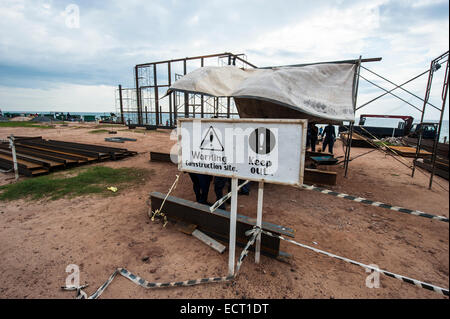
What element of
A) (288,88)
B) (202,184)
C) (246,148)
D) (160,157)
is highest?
(288,88)

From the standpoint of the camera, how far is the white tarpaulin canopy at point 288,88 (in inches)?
164

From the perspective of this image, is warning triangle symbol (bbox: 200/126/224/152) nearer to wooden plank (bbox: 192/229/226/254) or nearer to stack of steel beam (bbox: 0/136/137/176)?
wooden plank (bbox: 192/229/226/254)

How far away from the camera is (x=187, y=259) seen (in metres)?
2.99

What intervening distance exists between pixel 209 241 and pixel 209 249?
0.14 m

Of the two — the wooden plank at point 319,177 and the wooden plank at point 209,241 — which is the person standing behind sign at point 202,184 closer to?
the wooden plank at point 209,241

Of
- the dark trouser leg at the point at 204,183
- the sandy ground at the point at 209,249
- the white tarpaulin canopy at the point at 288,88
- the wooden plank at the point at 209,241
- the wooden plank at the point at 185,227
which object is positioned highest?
the white tarpaulin canopy at the point at 288,88

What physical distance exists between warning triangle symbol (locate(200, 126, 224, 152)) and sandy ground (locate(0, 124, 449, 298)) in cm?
172

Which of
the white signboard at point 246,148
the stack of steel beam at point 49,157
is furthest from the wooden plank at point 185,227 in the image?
the stack of steel beam at point 49,157

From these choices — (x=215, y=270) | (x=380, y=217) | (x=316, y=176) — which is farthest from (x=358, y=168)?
(x=215, y=270)

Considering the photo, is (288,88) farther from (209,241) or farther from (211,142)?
(209,241)

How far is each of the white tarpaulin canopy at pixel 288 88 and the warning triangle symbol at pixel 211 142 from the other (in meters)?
1.96

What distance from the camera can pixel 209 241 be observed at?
3.33m

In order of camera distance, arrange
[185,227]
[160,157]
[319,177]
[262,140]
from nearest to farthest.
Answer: [262,140] → [185,227] → [319,177] → [160,157]

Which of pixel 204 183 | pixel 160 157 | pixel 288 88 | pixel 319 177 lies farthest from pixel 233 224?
pixel 160 157
